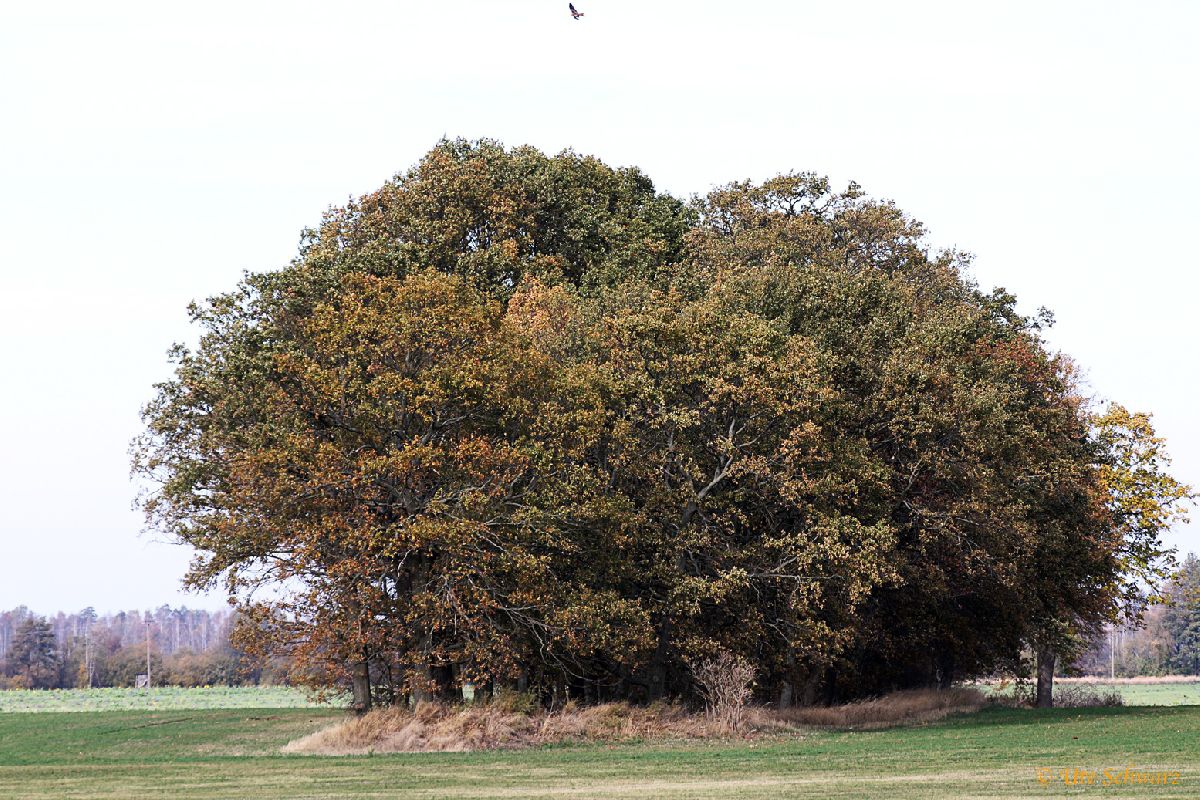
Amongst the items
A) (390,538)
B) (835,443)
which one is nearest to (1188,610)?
(835,443)

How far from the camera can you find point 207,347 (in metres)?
48.2

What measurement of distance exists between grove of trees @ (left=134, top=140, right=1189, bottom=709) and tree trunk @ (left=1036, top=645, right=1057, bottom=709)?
171 inches

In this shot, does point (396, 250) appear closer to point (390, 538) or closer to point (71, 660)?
point (390, 538)

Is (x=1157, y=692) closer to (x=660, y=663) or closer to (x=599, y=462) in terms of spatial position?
(x=660, y=663)

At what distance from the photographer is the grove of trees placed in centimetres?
4116

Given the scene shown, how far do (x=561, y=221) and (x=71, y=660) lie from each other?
13137 cm

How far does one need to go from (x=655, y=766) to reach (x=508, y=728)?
868 cm

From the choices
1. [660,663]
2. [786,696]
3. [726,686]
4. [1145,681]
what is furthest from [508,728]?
[1145,681]

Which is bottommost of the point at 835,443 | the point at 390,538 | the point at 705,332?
the point at 390,538

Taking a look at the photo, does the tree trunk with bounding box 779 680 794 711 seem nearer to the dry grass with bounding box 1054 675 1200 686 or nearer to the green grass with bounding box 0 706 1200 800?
the green grass with bounding box 0 706 1200 800

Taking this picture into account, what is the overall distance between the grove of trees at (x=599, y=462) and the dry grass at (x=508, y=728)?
1.39 metres

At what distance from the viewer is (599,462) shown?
45.7 meters

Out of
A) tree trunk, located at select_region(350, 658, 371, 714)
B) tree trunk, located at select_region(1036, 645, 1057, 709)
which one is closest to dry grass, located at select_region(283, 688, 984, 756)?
tree trunk, located at select_region(350, 658, 371, 714)

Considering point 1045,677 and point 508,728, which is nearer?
point 508,728
